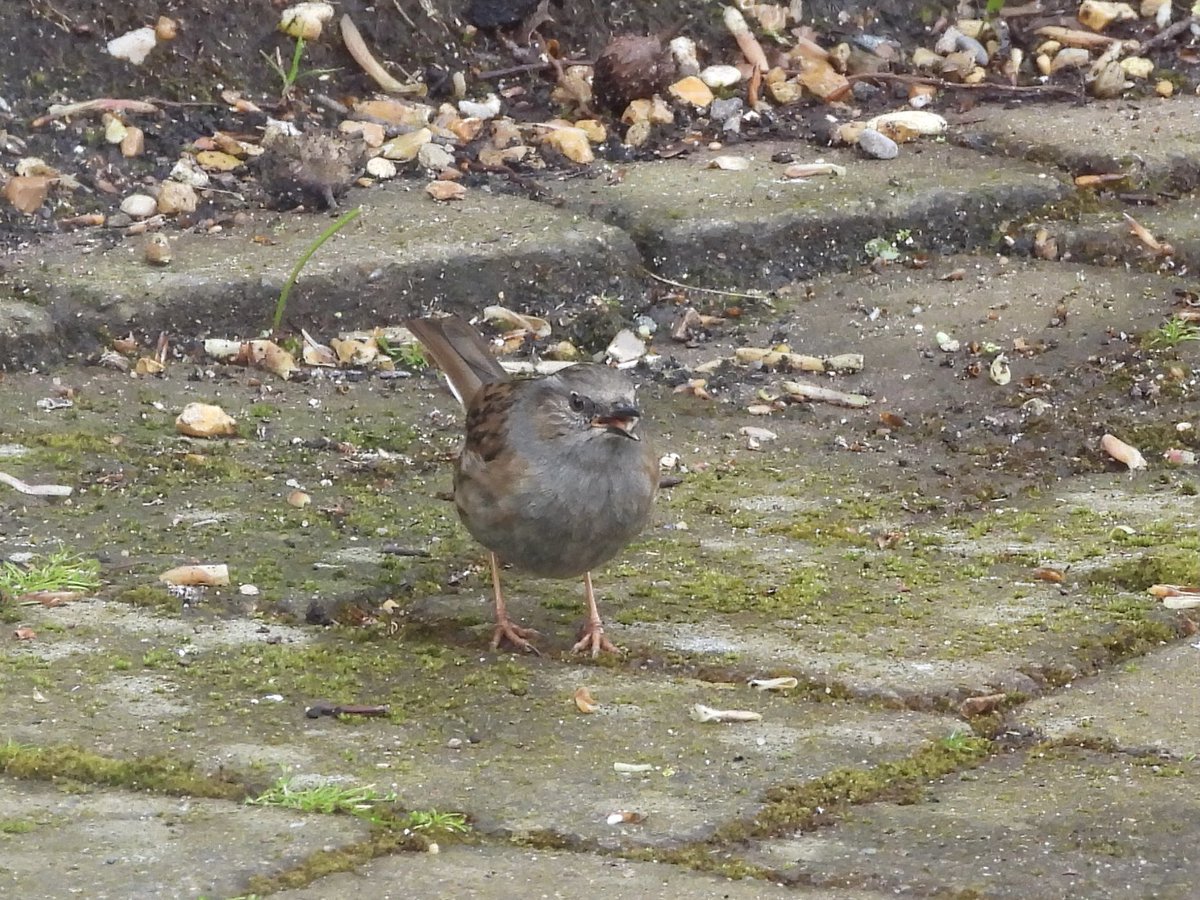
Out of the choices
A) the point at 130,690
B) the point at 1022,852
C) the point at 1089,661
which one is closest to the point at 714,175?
the point at 1089,661

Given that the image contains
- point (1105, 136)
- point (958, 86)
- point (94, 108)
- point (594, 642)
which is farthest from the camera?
point (958, 86)

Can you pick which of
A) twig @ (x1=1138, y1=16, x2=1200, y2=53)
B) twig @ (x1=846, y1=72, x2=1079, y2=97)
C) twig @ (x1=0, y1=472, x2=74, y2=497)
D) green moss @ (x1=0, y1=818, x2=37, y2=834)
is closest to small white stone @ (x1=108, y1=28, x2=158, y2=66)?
twig @ (x1=0, y1=472, x2=74, y2=497)

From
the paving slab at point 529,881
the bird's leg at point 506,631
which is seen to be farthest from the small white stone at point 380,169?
the paving slab at point 529,881

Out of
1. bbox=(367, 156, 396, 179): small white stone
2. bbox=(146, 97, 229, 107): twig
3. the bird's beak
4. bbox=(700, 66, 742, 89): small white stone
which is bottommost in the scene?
bbox=(367, 156, 396, 179): small white stone

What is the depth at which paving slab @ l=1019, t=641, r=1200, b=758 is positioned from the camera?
2832 mm

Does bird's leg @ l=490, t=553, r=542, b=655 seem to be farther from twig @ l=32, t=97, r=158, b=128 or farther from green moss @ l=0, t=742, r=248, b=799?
twig @ l=32, t=97, r=158, b=128

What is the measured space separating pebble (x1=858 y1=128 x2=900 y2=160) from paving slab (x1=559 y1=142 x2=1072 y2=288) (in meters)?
0.06

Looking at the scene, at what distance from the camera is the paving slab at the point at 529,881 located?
2.30 metres

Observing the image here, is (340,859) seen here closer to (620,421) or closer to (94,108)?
(620,421)

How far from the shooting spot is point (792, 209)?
5297 mm

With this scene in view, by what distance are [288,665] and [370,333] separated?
1856mm

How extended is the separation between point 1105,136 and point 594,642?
315 cm

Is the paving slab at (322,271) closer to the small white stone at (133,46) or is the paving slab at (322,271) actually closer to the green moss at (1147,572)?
the small white stone at (133,46)

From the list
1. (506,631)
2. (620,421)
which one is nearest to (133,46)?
(620,421)
